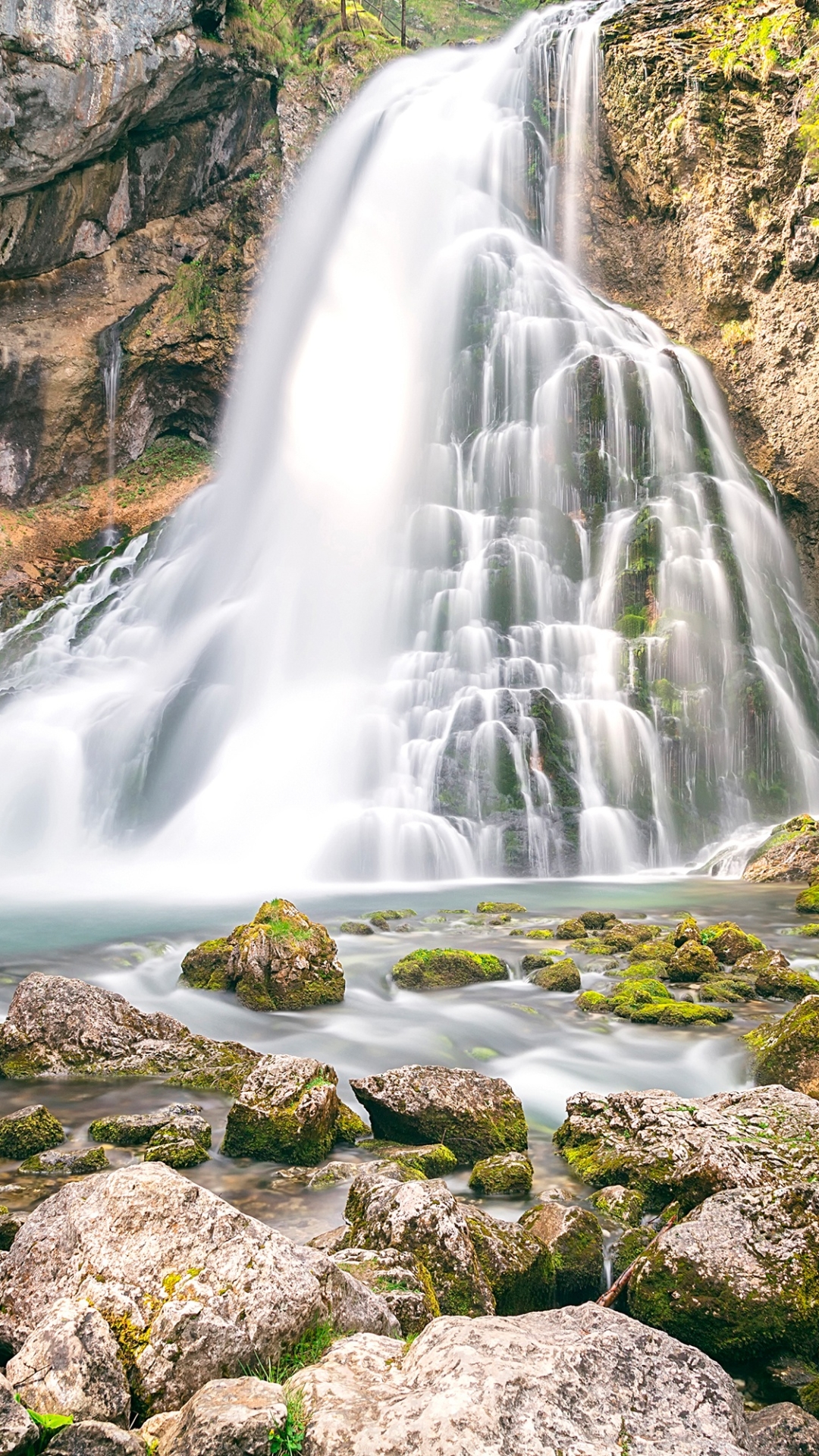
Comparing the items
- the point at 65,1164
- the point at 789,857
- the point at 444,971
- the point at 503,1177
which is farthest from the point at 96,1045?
the point at 789,857

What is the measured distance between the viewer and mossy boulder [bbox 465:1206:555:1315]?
342 centimetres

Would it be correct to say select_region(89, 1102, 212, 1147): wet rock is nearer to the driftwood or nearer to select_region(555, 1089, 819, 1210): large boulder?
select_region(555, 1089, 819, 1210): large boulder

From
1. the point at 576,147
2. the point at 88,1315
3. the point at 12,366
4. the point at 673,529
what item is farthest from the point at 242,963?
the point at 576,147

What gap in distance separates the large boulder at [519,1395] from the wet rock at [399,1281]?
0.47 m

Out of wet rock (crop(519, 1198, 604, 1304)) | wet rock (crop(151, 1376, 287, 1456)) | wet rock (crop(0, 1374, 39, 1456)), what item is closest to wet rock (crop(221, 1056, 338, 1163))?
wet rock (crop(519, 1198, 604, 1304))

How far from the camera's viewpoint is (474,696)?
17609mm

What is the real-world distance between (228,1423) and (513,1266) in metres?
1.66

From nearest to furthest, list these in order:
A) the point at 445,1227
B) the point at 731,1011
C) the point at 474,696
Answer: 1. the point at 445,1227
2. the point at 731,1011
3. the point at 474,696

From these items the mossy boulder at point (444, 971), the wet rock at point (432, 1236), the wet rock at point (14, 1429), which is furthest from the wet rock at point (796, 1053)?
the wet rock at point (14, 1429)

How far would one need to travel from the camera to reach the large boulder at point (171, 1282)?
248 centimetres

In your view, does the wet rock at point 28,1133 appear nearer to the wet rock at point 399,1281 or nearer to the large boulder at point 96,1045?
the large boulder at point 96,1045

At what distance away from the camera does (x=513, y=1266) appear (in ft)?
11.4

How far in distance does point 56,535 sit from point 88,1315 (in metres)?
27.2

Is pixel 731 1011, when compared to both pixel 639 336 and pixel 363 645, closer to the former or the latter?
pixel 363 645
